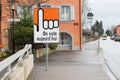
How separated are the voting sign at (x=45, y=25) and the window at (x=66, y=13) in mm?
23620

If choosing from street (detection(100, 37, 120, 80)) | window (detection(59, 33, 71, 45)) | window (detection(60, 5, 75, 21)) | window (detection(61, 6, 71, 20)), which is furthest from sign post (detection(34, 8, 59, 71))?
window (detection(59, 33, 71, 45))

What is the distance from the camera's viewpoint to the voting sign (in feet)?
58.0

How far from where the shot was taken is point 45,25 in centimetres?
1778

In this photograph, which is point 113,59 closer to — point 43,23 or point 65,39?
point 43,23

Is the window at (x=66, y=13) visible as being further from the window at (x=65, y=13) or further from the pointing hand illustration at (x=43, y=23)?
the pointing hand illustration at (x=43, y=23)

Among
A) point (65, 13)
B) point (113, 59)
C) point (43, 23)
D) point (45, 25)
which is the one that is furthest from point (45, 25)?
point (65, 13)

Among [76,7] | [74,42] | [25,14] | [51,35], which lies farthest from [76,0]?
[51,35]

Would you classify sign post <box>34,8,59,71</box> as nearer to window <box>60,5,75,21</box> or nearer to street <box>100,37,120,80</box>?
street <box>100,37,120,80</box>

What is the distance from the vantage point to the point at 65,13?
41.8 metres

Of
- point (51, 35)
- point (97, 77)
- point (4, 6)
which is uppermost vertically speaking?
point (4, 6)

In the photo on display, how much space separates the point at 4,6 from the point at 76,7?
8.19 meters

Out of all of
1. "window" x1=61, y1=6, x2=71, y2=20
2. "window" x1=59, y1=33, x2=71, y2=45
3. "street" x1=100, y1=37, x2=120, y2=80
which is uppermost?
"window" x1=61, y1=6, x2=71, y2=20

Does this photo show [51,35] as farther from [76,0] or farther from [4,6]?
[76,0]

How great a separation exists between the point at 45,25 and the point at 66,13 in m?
24.2
